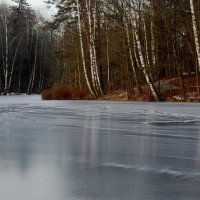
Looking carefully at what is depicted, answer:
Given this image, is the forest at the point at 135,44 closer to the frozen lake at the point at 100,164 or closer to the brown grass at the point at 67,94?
the brown grass at the point at 67,94

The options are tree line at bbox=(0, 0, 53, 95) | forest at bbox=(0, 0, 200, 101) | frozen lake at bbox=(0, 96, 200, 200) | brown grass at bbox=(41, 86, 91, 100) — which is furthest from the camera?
tree line at bbox=(0, 0, 53, 95)

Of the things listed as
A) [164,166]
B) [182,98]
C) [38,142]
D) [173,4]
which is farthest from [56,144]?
[173,4]

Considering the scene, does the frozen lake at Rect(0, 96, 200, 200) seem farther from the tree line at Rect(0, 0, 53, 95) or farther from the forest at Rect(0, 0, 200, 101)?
the tree line at Rect(0, 0, 53, 95)

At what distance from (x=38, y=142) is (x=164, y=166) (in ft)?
10.3

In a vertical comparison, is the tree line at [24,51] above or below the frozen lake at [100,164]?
above

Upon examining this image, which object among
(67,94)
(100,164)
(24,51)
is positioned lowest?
(100,164)

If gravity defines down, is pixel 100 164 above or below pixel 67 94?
below

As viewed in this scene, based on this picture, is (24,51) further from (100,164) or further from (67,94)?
(100,164)

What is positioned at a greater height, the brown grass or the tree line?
the tree line

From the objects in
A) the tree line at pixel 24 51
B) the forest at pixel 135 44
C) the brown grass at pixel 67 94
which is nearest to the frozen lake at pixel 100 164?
the forest at pixel 135 44

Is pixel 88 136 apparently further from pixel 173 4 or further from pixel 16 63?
pixel 16 63

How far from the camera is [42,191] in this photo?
169 inches

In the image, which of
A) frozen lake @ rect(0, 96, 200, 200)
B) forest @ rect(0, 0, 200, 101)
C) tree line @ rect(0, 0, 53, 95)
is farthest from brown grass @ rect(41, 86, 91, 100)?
tree line @ rect(0, 0, 53, 95)

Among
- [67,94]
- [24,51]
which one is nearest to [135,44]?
[67,94]
